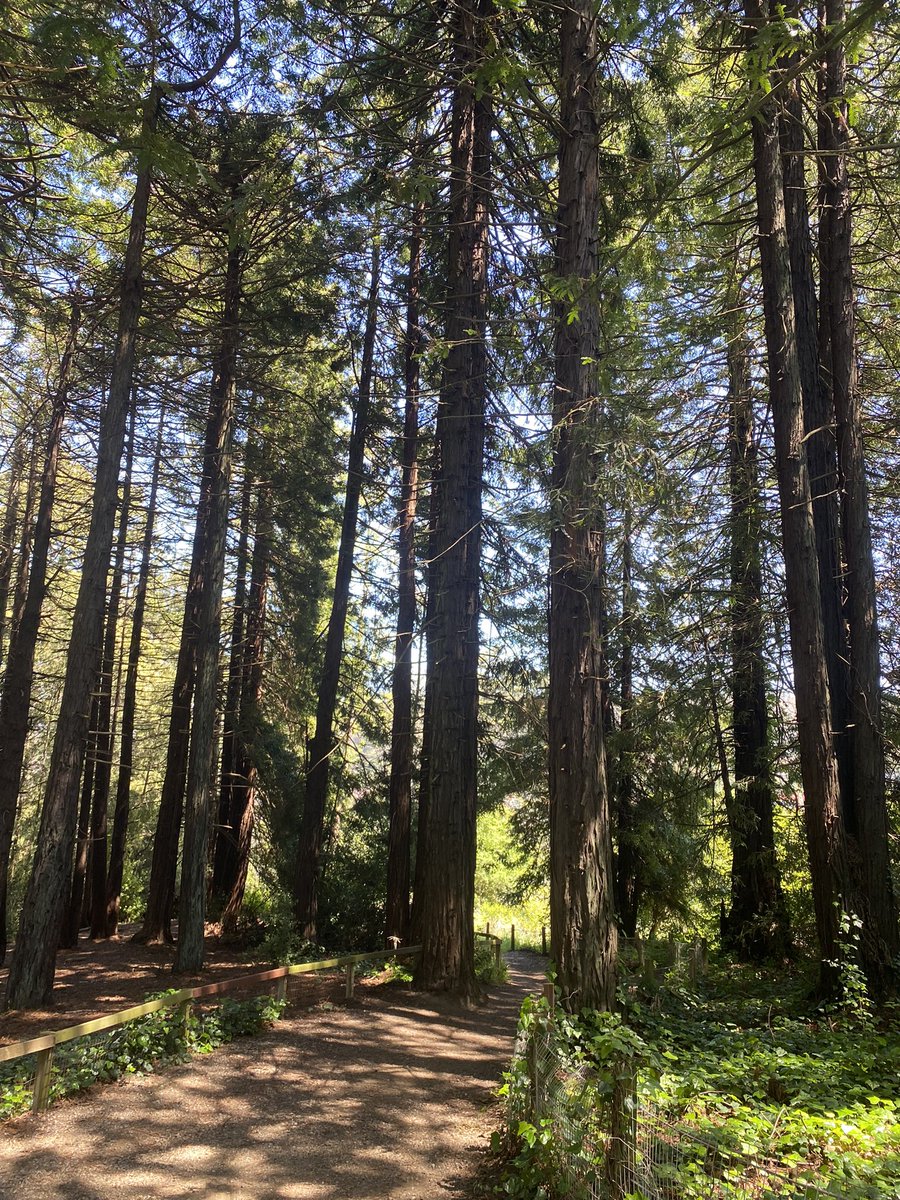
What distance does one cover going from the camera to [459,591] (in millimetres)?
10391

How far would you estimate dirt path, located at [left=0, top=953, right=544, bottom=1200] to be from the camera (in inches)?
181

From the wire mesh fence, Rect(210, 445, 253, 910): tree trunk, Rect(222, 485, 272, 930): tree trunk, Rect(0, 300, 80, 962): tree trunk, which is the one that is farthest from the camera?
Rect(210, 445, 253, 910): tree trunk

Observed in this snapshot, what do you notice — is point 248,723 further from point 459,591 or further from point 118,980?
point 459,591

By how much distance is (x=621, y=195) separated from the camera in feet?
30.8

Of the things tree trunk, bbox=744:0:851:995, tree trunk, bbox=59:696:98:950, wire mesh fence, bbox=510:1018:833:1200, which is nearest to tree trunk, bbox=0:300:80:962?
tree trunk, bbox=59:696:98:950

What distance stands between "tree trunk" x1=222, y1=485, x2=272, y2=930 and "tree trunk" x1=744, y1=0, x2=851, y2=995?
35.9ft

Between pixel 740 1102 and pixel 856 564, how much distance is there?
6.94 metres

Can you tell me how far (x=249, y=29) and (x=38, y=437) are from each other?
783 cm

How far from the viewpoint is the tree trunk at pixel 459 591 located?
9453 mm

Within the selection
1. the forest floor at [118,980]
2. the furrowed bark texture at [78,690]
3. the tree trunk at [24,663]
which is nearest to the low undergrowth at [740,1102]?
the forest floor at [118,980]

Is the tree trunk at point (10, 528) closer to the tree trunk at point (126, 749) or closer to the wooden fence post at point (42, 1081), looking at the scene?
the tree trunk at point (126, 749)

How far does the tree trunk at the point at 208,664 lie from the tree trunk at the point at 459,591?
355 centimetres

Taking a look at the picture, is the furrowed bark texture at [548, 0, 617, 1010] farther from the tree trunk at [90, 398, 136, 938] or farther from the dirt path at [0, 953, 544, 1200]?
the tree trunk at [90, 398, 136, 938]

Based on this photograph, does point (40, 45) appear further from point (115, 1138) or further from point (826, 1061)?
point (826, 1061)
